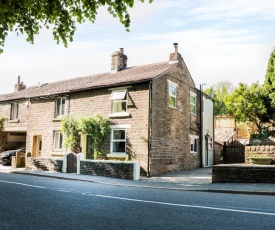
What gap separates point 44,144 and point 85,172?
8.01m

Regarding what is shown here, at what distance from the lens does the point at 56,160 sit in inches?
766

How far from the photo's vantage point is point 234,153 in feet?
88.0

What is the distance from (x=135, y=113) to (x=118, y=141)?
7.63 feet

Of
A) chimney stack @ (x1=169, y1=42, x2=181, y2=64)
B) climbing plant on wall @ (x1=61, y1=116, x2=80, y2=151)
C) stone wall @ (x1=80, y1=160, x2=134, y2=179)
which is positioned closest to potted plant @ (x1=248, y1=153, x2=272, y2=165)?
A: stone wall @ (x1=80, y1=160, x2=134, y2=179)

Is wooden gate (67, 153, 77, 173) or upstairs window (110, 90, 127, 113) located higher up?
upstairs window (110, 90, 127, 113)

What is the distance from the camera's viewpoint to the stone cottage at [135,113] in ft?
62.1

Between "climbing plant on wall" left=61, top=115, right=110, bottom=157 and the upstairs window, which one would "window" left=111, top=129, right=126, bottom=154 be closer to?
"climbing plant on wall" left=61, top=115, right=110, bottom=157

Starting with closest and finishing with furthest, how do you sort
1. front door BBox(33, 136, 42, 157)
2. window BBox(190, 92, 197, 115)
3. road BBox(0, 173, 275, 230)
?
road BBox(0, 173, 275, 230) → window BBox(190, 92, 197, 115) → front door BBox(33, 136, 42, 157)

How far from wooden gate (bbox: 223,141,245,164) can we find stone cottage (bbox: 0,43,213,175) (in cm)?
344

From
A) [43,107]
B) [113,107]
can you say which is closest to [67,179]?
[113,107]

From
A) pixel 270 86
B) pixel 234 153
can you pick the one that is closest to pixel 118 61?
pixel 270 86

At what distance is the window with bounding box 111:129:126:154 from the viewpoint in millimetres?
19844

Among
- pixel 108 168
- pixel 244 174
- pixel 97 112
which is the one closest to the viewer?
pixel 244 174

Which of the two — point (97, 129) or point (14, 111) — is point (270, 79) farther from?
point (14, 111)
